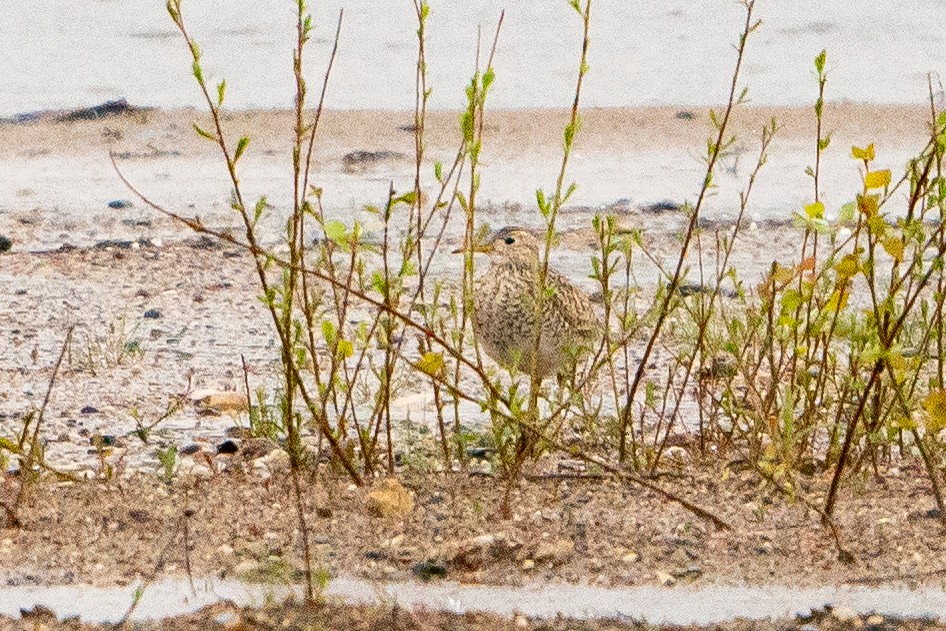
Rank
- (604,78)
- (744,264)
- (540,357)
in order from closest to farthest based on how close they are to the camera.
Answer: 1. (540,357)
2. (744,264)
3. (604,78)

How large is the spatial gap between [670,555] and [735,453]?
103 cm

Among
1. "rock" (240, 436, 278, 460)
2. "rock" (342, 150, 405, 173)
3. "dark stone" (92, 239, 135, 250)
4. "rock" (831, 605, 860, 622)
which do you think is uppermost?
"rock" (342, 150, 405, 173)

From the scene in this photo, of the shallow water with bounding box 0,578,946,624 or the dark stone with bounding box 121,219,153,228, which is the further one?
the dark stone with bounding box 121,219,153,228

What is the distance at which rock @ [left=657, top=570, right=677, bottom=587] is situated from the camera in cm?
377

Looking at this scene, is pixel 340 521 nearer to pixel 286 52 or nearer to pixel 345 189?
pixel 345 189

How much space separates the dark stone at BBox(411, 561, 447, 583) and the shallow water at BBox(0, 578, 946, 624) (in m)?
0.06

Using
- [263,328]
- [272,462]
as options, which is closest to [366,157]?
[263,328]

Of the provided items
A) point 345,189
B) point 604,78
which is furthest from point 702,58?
point 345,189

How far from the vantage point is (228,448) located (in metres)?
5.09

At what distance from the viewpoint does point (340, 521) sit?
13.7 feet

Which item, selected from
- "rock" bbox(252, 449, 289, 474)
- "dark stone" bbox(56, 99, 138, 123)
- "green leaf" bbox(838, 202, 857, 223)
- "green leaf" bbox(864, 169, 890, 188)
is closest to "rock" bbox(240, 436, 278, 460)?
"rock" bbox(252, 449, 289, 474)

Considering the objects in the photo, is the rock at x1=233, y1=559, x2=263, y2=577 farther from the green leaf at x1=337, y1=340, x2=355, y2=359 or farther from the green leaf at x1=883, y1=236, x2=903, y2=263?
the green leaf at x1=883, y1=236, x2=903, y2=263

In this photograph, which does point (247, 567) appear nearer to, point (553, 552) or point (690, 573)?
point (553, 552)

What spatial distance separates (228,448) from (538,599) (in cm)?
168
